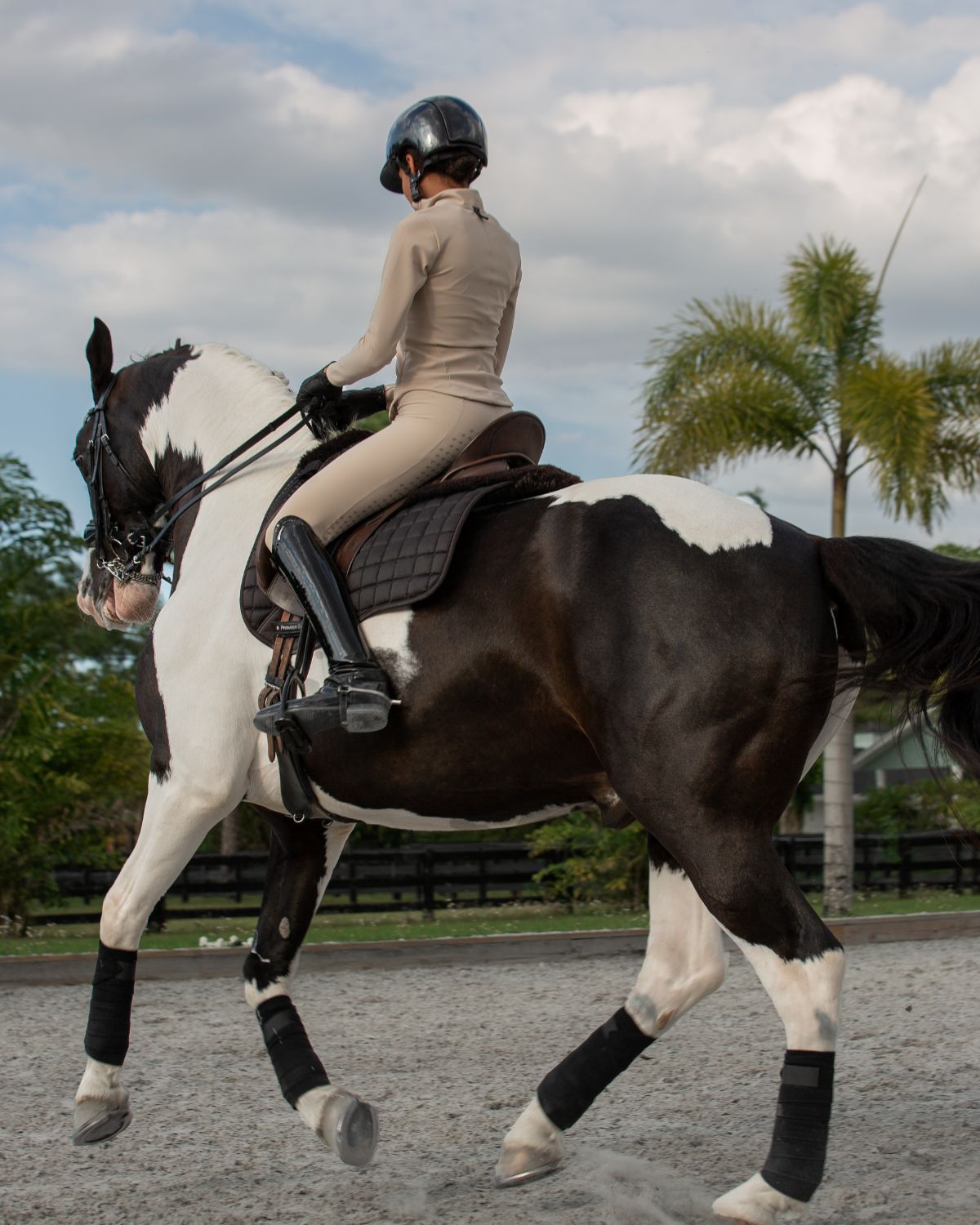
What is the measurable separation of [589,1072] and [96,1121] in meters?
1.53

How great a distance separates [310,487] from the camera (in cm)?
371

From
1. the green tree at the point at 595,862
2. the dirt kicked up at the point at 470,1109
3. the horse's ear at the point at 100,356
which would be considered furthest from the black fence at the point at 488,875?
the horse's ear at the point at 100,356

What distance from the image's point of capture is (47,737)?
15.5 m

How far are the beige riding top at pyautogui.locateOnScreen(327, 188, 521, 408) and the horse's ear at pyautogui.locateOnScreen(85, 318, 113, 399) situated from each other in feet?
→ 4.90

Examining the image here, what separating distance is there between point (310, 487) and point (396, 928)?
9.42m

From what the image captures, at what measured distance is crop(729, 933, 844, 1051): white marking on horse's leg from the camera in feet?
10.1

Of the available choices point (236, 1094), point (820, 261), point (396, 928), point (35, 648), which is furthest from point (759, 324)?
point (236, 1094)

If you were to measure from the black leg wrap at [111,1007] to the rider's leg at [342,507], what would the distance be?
102 centimetres

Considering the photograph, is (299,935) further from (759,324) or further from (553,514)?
(759,324)

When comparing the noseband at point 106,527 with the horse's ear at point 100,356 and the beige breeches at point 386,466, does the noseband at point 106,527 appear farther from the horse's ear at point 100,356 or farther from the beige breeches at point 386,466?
the beige breeches at point 386,466

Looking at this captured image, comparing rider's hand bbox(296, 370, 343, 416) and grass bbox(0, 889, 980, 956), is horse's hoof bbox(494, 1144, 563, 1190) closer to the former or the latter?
rider's hand bbox(296, 370, 343, 416)

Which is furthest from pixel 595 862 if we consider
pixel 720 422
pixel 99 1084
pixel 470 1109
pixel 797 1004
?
pixel 797 1004

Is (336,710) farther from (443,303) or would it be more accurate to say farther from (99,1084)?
(99,1084)

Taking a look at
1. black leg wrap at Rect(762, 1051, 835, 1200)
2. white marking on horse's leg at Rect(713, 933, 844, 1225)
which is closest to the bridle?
white marking on horse's leg at Rect(713, 933, 844, 1225)
